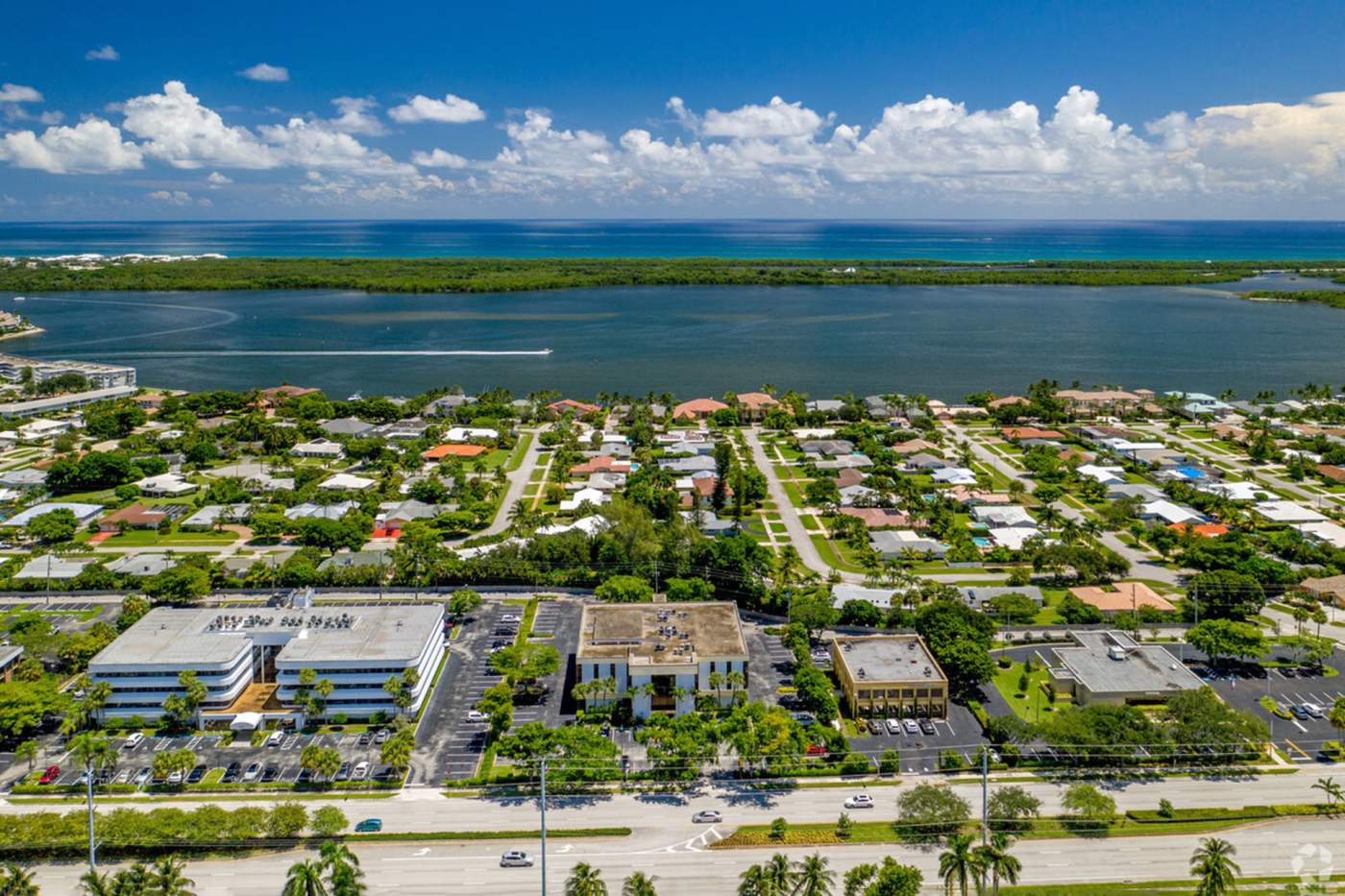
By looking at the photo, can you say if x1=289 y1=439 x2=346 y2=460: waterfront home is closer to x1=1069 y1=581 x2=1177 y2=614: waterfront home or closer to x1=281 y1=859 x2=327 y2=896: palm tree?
x1=281 y1=859 x2=327 y2=896: palm tree

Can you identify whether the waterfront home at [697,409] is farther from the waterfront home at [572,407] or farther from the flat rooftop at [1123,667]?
the flat rooftop at [1123,667]

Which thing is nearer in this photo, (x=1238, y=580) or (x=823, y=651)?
(x=823, y=651)

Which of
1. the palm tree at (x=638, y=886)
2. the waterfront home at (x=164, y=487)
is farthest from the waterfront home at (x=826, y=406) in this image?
the palm tree at (x=638, y=886)

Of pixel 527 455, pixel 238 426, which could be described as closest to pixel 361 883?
pixel 527 455

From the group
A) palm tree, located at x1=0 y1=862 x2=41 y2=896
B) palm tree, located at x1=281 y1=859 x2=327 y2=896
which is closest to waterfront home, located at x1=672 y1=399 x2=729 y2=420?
palm tree, located at x1=281 y1=859 x2=327 y2=896

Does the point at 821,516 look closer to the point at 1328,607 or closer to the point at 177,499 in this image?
the point at 1328,607

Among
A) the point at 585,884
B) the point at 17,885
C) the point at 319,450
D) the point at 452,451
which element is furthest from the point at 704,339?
the point at 17,885
